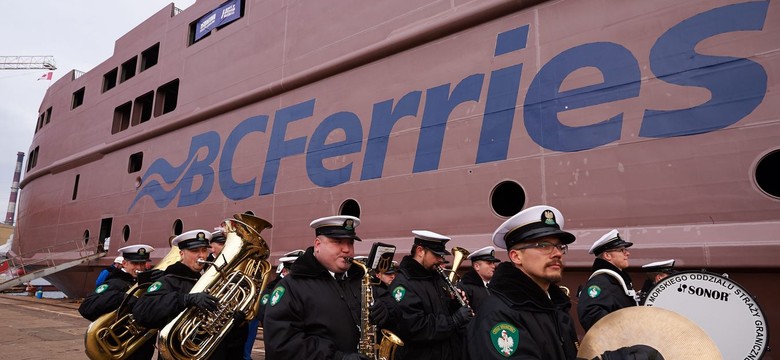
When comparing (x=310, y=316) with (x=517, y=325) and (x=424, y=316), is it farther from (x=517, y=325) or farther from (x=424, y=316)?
(x=517, y=325)

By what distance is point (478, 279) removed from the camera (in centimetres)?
484

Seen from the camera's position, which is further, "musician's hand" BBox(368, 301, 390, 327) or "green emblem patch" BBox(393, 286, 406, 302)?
"green emblem patch" BBox(393, 286, 406, 302)

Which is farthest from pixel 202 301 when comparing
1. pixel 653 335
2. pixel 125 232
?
pixel 125 232

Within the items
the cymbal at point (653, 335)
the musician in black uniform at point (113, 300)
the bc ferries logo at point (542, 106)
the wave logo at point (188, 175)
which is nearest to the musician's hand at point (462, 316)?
the cymbal at point (653, 335)

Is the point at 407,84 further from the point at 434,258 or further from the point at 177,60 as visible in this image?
the point at 177,60

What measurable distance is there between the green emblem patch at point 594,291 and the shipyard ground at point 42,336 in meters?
5.33

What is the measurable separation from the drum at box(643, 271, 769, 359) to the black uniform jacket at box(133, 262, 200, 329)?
402cm

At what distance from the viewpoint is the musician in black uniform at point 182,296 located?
3.85 meters

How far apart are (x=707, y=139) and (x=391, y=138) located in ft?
15.8

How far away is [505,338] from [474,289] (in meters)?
2.74

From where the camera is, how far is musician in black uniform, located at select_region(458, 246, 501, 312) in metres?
A: 4.59

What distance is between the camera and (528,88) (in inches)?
277

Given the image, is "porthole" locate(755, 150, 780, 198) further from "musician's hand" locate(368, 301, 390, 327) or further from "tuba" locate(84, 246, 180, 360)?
"tuba" locate(84, 246, 180, 360)

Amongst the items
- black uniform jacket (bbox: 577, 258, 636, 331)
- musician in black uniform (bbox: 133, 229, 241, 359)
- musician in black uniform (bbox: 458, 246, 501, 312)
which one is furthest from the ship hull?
musician in black uniform (bbox: 133, 229, 241, 359)
